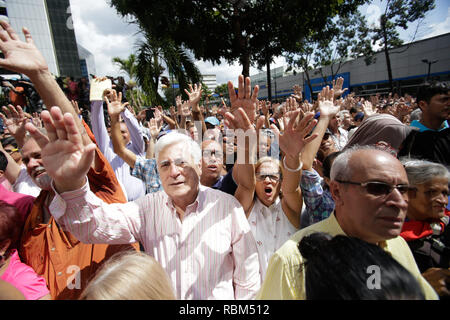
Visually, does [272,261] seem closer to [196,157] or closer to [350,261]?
[350,261]

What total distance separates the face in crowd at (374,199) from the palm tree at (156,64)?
9.39 m

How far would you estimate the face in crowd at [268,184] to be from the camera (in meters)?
2.11

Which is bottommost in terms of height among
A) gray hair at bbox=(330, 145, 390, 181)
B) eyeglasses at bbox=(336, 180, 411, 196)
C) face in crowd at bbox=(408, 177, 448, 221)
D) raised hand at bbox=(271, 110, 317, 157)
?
face in crowd at bbox=(408, 177, 448, 221)

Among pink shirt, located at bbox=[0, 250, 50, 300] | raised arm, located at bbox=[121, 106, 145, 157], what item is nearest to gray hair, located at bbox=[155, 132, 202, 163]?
pink shirt, located at bbox=[0, 250, 50, 300]

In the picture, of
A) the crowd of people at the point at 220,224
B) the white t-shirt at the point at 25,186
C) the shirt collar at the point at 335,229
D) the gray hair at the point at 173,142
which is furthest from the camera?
the white t-shirt at the point at 25,186

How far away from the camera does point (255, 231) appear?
2.05 meters

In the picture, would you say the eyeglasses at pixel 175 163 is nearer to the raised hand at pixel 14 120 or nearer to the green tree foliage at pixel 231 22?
the raised hand at pixel 14 120

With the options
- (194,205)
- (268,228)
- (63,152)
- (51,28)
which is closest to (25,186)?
(63,152)

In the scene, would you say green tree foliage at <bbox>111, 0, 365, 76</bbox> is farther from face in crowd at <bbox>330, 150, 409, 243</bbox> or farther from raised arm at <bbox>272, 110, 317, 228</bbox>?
face in crowd at <bbox>330, 150, 409, 243</bbox>

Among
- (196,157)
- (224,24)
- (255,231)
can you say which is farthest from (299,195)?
(224,24)

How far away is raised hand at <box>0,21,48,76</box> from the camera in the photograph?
1468mm

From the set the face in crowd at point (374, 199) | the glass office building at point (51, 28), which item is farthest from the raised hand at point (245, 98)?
the glass office building at point (51, 28)

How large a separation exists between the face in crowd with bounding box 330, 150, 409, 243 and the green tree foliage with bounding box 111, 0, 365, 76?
10.2 m
